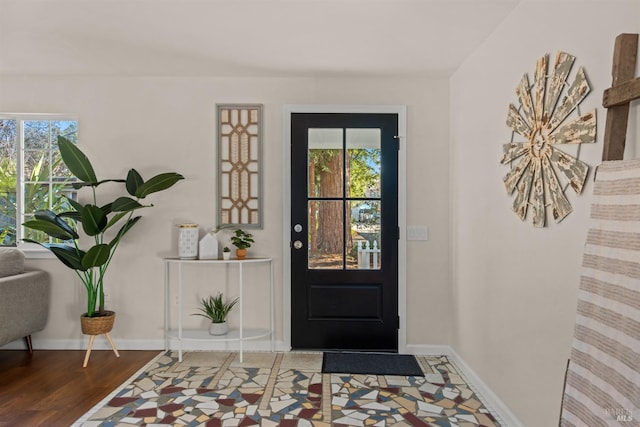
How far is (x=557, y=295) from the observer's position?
77.0 inches


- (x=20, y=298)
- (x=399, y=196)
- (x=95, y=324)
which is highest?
(x=399, y=196)

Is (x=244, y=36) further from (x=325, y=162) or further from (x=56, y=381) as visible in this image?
(x=56, y=381)

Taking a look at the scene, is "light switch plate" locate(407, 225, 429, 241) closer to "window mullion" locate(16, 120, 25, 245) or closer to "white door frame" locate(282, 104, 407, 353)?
"white door frame" locate(282, 104, 407, 353)

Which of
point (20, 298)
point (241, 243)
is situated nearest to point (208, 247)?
point (241, 243)

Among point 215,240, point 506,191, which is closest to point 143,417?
point 215,240

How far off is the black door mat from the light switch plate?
0.99 meters

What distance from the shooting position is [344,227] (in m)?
3.66

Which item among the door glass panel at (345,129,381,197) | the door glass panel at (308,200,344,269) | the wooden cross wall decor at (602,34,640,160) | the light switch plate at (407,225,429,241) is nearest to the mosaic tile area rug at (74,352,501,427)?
the door glass panel at (308,200,344,269)

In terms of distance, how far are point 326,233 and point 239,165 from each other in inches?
37.2

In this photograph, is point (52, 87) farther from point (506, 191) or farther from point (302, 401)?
point (506, 191)

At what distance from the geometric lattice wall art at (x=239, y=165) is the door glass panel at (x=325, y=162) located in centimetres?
45

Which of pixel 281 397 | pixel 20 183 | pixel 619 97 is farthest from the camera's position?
pixel 20 183

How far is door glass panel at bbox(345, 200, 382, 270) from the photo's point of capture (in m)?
3.66

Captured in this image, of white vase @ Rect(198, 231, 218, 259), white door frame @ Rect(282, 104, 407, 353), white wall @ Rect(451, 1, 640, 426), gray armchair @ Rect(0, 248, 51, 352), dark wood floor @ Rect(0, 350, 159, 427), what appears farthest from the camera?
white door frame @ Rect(282, 104, 407, 353)
